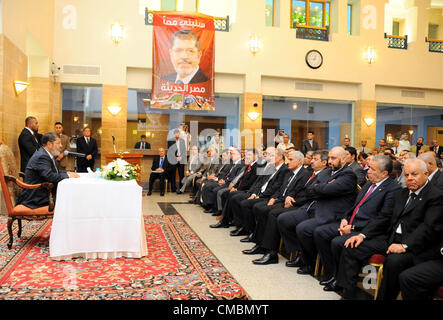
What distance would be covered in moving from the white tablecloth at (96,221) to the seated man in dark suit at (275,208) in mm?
1584

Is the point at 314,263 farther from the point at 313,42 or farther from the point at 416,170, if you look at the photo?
the point at 313,42

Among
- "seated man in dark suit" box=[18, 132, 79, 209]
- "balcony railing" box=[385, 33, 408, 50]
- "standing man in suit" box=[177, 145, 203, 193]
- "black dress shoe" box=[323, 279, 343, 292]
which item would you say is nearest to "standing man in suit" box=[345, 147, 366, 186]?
"black dress shoe" box=[323, 279, 343, 292]

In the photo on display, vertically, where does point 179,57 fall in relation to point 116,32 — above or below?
below

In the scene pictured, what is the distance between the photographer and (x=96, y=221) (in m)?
4.73

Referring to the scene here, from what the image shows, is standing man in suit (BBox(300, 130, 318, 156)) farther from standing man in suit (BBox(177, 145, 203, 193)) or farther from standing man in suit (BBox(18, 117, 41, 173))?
standing man in suit (BBox(18, 117, 41, 173))

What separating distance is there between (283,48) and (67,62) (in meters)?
6.94

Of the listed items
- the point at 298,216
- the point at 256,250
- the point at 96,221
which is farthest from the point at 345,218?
the point at 96,221

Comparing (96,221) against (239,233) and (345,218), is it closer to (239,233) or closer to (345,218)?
(239,233)

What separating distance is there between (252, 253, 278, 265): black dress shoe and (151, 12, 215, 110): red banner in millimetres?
8225

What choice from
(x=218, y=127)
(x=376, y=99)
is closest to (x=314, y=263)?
(x=218, y=127)

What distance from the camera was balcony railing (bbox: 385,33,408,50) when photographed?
14.2 metres

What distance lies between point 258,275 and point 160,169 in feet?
24.5

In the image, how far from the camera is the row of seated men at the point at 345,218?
10.3ft

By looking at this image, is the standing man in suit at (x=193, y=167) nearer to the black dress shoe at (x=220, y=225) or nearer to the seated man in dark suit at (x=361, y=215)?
the black dress shoe at (x=220, y=225)
